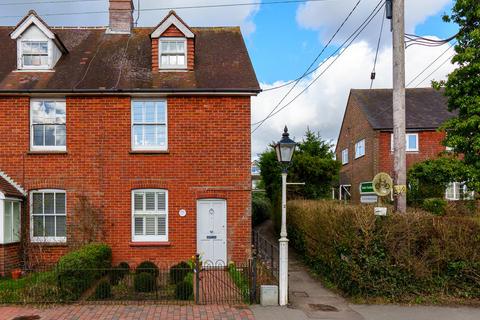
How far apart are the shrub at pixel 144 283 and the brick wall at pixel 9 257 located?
4855 millimetres

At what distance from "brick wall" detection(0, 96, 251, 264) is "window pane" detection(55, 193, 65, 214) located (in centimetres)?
28

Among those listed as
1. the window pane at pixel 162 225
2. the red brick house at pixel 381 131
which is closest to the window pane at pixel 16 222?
the window pane at pixel 162 225

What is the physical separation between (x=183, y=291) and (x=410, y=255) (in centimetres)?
541

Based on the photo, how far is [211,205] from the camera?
14.9 metres

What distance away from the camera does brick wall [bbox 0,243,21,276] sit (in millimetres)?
13117

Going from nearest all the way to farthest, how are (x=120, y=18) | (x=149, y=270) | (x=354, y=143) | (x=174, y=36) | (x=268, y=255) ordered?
(x=149, y=270)
(x=268, y=255)
(x=174, y=36)
(x=120, y=18)
(x=354, y=143)

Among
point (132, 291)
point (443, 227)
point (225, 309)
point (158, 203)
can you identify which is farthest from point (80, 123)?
point (443, 227)

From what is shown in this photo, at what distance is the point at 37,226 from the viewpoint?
48.3 feet

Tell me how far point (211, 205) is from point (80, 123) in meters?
5.12

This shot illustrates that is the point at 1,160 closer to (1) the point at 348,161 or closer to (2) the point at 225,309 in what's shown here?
(2) the point at 225,309

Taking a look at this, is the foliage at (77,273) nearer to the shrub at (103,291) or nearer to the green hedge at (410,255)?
the shrub at (103,291)

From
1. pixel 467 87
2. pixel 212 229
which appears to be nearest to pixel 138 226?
pixel 212 229

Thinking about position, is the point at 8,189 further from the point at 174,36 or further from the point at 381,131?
the point at 381,131

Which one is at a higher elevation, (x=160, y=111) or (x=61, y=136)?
(x=160, y=111)
